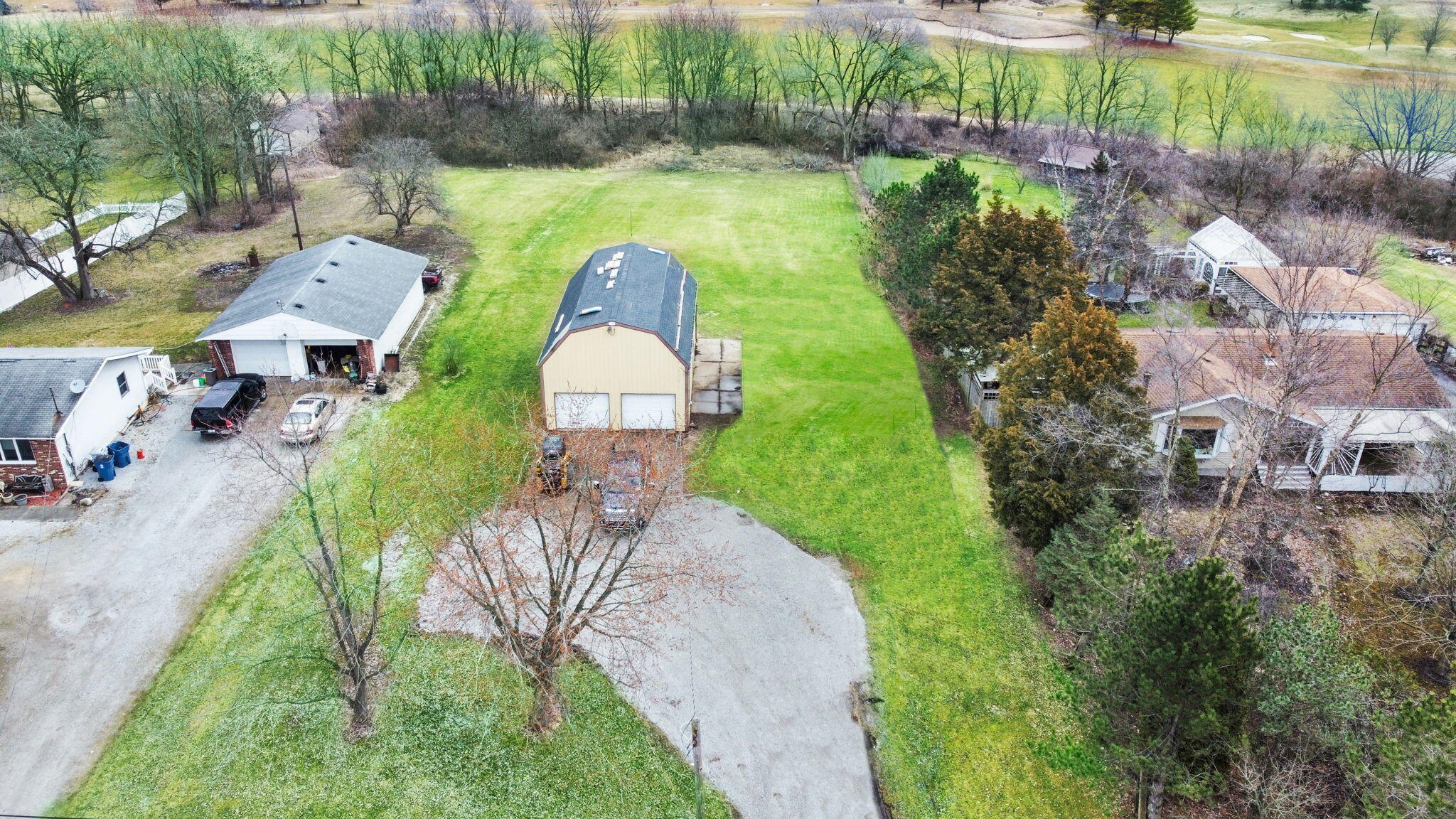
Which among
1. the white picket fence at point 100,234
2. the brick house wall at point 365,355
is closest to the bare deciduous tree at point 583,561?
the brick house wall at point 365,355

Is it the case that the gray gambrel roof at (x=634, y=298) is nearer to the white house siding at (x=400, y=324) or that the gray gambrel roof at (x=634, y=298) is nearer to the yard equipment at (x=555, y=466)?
the yard equipment at (x=555, y=466)

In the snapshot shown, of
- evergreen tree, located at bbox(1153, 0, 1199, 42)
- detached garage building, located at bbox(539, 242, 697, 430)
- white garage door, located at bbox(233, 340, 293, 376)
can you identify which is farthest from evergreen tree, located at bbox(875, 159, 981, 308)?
evergreen tree, located at bbox(1153, 0, 1199, 42)

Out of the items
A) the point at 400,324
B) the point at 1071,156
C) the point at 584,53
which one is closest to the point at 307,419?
the point at 400,324

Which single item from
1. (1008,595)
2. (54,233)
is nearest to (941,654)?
(1008,595)

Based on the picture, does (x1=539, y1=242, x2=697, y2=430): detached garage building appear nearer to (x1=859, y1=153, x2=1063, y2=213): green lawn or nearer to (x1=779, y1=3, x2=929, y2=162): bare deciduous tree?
(x1=859, y1=153, x2=1063, y2=213): green lawn

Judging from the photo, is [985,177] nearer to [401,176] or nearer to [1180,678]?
[401,176]

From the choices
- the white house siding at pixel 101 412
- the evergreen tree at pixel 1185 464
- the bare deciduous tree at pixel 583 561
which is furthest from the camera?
the white house siding at pixel 101 412

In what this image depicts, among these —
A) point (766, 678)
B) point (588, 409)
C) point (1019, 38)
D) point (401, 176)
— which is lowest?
point (766, 678)
